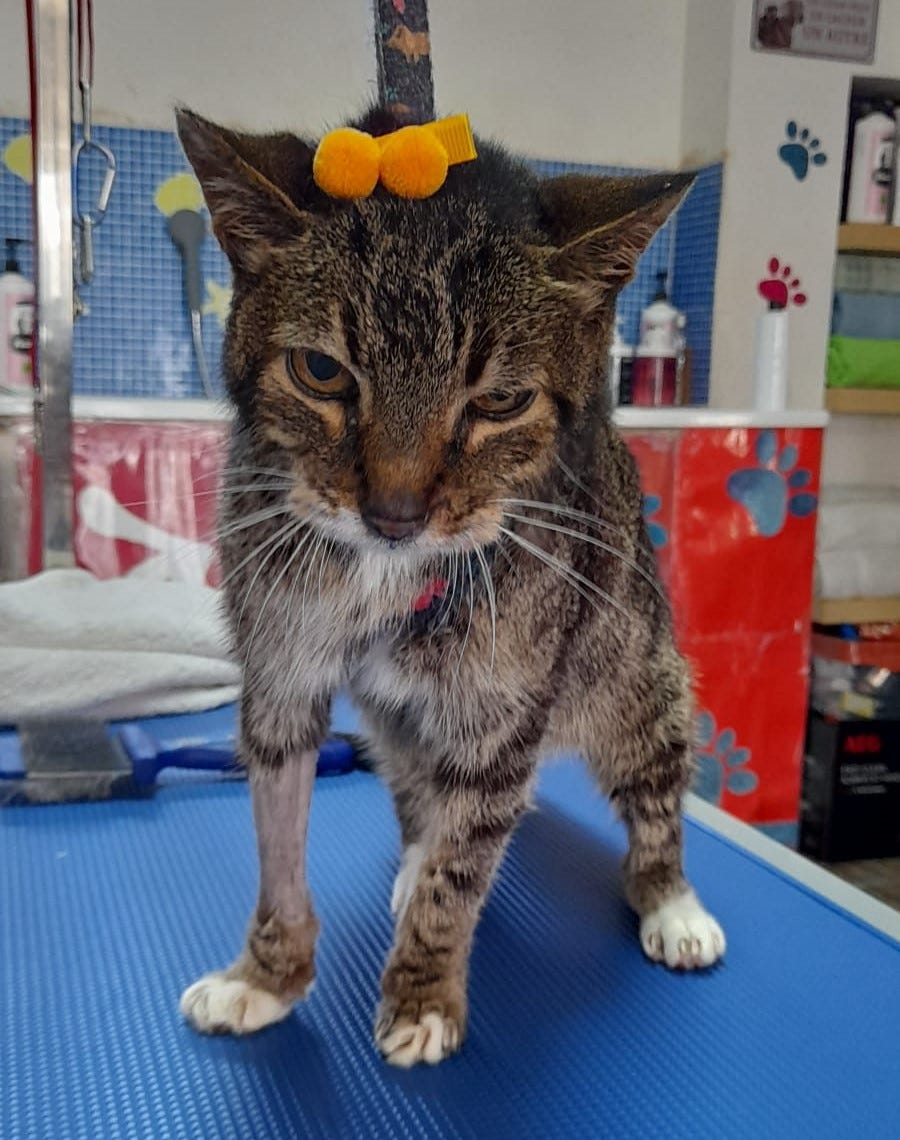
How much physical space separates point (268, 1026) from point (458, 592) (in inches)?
13.7

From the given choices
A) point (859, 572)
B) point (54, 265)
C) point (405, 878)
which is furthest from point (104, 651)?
point (859, 572)

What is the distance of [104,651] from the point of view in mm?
1406

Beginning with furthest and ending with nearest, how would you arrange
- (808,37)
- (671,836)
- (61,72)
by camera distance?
(808,37), (61,72), (671,836)

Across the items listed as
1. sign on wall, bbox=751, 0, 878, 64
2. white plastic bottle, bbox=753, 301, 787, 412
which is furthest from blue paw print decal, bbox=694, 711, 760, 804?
sign on wall, bbox=751, 0, 878, 64

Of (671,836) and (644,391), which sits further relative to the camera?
(644,391)

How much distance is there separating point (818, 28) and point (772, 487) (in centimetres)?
105

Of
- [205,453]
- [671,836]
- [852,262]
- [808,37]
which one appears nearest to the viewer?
[671,836]

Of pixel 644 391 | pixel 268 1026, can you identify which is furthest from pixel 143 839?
pixel 644 391

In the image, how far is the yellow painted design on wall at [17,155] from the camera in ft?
6.34

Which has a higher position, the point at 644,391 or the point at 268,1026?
the point at 644,391

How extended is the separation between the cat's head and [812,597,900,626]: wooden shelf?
1788mm

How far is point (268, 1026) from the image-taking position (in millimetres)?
737

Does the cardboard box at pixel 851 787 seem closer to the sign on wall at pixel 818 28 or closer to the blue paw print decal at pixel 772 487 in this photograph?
the blue paw print decal at pixel 772 487

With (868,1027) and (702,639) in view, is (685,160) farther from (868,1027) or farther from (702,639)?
(868,1027)
